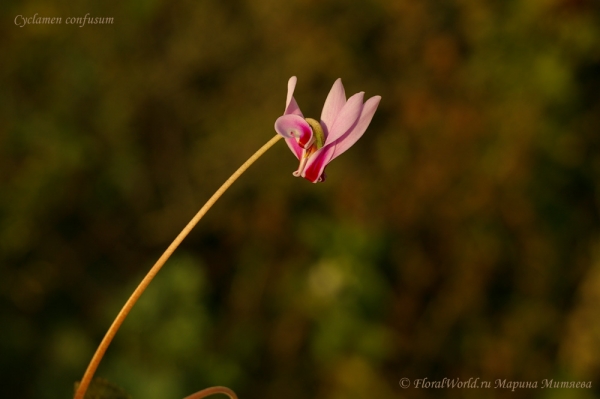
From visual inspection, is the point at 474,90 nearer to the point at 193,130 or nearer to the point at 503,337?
the point at 503,337

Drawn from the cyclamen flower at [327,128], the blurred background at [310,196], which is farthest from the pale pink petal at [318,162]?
the blurred background at [310,196]

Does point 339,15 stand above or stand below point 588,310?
above

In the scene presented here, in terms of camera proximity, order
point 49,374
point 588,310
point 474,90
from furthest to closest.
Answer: point 474,90, point 588,310, point 49,374

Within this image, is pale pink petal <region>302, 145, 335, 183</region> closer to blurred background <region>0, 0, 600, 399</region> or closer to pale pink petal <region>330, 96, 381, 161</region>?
pale pink petal <region>330, 96, 381, 161</region>

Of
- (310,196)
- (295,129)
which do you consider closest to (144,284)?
(295,129)

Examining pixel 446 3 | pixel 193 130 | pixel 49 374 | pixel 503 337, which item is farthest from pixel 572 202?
pixel 49 374

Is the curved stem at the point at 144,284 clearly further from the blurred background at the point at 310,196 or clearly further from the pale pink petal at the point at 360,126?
the blurred background at the point at 310,196
